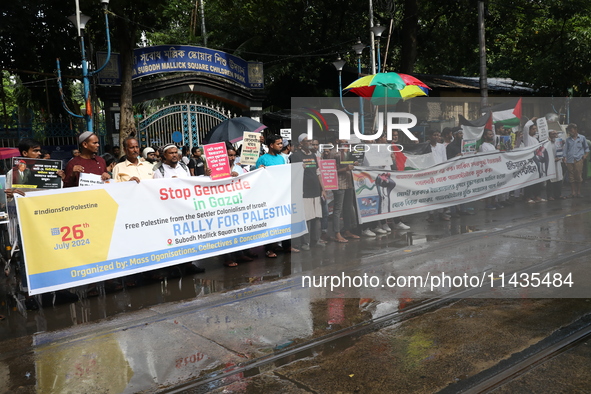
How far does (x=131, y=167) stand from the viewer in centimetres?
691

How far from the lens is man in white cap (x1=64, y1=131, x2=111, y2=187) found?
639 cm

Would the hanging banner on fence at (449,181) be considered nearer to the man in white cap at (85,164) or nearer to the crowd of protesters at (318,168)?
the crowd of protesters at (318,168)

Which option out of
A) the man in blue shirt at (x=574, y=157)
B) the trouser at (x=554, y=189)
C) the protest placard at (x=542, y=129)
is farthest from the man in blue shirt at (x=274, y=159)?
the man in blue shirt at (x=574, y=157)

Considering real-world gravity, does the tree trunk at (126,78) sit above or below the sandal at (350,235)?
above

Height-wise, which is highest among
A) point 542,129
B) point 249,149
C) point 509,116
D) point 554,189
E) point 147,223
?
point 509,116

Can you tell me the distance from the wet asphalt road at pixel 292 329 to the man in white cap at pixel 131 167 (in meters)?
1.39

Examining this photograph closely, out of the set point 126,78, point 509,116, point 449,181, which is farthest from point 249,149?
point 509,116

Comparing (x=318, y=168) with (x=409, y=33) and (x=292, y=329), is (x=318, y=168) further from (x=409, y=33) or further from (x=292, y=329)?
(x=409, y=33)

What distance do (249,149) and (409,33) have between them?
16865 millimetres

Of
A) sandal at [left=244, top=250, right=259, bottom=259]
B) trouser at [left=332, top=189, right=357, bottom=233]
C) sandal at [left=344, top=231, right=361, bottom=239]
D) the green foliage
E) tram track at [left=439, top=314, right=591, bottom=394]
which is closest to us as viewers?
tram track at [left=439, top=314, right=591, bottom=394]

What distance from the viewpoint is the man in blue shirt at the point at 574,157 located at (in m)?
13.0

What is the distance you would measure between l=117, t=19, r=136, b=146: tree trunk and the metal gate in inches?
25.1

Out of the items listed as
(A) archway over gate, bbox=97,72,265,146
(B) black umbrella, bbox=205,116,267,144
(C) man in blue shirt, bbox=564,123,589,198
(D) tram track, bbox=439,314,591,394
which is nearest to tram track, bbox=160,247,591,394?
(D) tram track, bbox=439,314,591,394

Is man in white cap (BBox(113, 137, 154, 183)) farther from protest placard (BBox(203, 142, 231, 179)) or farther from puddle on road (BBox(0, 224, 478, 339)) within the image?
puddle on road (BBox(0, 224, 478, 339))
